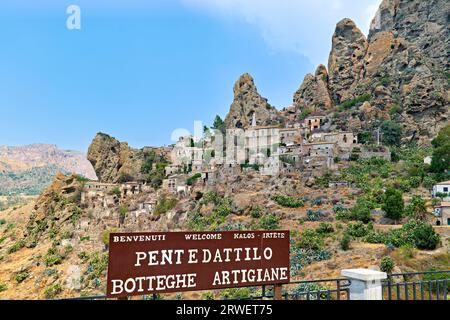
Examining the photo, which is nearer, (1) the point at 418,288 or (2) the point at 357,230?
(1) the point at 418,288

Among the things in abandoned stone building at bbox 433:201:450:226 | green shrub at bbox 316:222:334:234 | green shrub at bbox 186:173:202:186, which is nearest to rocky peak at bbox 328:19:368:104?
green shrub at bbox 186:173:202:186

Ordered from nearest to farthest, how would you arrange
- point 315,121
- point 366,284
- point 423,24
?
point 366,284, point 315,121, point 423,24

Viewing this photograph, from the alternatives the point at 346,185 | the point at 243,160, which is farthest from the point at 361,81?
the point at 346,185

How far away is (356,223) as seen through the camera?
3634 cm

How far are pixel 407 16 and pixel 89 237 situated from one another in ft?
272

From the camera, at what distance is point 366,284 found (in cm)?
690

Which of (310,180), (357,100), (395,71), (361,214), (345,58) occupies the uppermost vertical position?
(345,58)

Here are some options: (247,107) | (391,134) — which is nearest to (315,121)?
(391,134)

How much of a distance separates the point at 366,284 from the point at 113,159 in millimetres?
76598

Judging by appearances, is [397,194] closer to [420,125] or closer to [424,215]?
[424,215]

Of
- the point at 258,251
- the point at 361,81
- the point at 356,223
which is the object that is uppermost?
the point at 361,81

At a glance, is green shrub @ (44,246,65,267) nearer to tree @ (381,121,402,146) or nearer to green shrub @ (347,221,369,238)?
green shrub @ (347,221,369,238)

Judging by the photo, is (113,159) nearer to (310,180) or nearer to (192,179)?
(192,179)

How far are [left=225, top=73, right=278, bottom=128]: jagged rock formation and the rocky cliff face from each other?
367 inches
